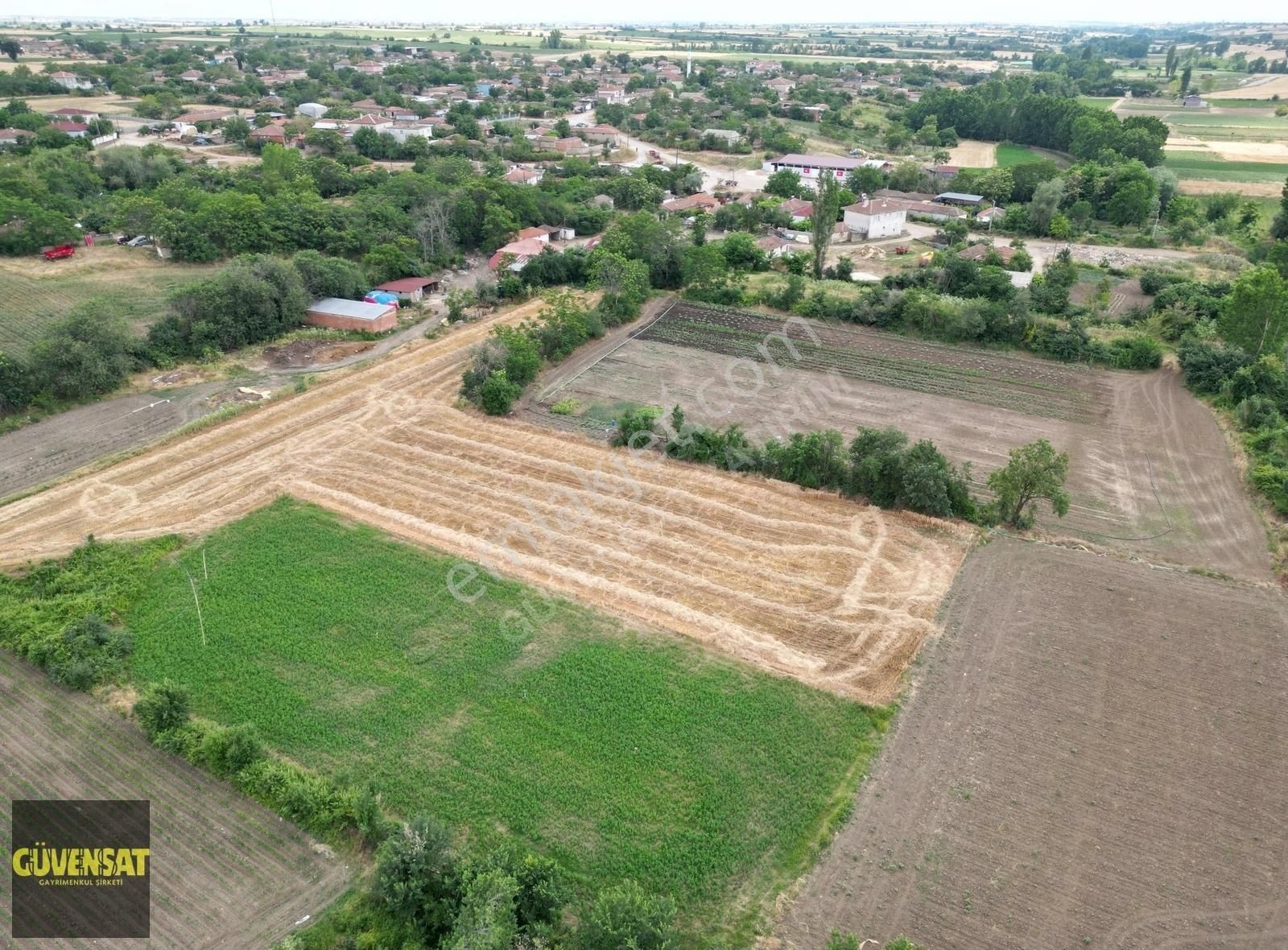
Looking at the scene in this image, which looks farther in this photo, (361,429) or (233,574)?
(361,429)

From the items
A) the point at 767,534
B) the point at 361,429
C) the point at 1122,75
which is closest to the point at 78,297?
the point at 361,429

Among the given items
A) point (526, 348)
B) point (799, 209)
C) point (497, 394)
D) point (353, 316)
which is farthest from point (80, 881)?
point (799, 209)

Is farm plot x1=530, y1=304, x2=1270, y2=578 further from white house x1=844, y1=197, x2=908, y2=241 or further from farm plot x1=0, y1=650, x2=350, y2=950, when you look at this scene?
white house x1=844, y1=197, x2=908, y2=241

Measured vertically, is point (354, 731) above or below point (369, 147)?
below

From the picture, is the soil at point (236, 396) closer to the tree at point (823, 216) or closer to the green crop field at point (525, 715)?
the green crop field at point (525, 715)

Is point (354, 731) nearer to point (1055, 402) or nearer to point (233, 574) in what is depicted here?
point (233, 574)

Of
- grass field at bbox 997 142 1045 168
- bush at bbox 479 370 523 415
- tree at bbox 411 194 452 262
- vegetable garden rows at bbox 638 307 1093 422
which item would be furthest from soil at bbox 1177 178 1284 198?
bush at bbox 479 370 523 415

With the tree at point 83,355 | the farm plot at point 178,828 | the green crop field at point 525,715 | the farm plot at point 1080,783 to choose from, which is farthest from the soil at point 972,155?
the farm plot at point 178,828

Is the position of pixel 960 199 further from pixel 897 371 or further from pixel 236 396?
pixel 236 396
